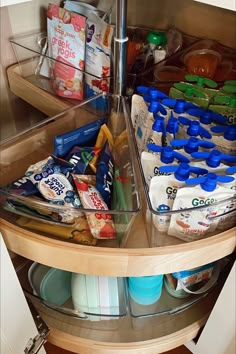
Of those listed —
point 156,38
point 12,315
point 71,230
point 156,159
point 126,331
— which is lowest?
point 126,331

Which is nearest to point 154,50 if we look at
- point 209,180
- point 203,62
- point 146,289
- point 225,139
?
point 203,62

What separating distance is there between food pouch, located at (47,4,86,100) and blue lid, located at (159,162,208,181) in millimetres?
438

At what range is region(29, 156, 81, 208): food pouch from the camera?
69cm

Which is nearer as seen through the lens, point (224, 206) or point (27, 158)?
point (224, 206)

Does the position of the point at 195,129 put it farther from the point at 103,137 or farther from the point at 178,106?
the point at 103,137

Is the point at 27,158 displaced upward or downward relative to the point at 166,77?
downward

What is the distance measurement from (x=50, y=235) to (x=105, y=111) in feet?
1.23

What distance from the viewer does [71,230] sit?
0.69 metres

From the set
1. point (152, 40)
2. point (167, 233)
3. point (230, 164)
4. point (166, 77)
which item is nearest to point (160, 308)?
point (167, 233)

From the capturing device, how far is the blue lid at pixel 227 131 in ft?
2.33

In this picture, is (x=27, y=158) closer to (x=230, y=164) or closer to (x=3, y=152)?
(x=3, y=152)

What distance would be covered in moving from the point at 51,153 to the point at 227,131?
392mm

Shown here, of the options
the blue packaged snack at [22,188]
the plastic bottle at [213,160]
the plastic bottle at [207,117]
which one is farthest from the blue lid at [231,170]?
the blue packaged snack at [22,188]

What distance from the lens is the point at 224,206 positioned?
65 centimetres
